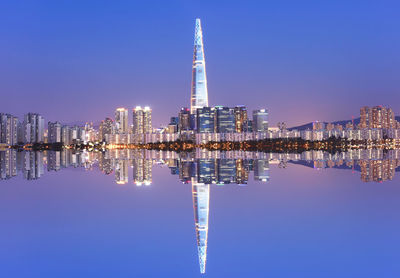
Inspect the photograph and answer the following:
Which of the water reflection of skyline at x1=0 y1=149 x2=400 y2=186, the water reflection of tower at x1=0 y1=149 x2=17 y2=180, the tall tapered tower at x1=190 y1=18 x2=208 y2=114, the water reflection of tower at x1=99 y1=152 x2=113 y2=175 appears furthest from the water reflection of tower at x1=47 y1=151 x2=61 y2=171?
the tall tapered tower at x1=190 y1=18 x2=208 y2=114

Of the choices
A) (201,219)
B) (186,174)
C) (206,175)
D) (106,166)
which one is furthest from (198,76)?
(201,219)

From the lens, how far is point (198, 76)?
14475cm

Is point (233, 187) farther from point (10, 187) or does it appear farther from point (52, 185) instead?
point (10, 187)

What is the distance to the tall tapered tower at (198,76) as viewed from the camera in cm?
13762

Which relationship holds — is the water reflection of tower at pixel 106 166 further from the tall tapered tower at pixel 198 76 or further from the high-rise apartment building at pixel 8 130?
the tall tapered tower at pixel 198 76

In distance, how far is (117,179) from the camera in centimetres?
1945

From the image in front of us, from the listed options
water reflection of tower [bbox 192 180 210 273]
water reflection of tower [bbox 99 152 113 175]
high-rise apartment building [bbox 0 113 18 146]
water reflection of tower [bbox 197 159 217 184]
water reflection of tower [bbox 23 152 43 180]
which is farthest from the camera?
high-rise apartment building [bbox 0 113 18 146]

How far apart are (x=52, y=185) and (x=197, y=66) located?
128418 mm

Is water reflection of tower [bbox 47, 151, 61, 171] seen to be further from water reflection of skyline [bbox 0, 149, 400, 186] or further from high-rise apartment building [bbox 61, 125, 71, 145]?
high-rise apartment building [bbox 61, 125, 71, 145]

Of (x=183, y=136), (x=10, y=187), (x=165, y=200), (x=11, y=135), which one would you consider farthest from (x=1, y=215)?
(x=183, y=136)

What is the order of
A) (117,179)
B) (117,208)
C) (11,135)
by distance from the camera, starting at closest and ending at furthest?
(117,208) < (117,179) < (11,135)

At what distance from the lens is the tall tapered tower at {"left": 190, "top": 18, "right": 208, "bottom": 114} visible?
138 metres

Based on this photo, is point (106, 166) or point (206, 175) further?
point (106, 166)

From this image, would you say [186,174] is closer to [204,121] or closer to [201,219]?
[201,219]
